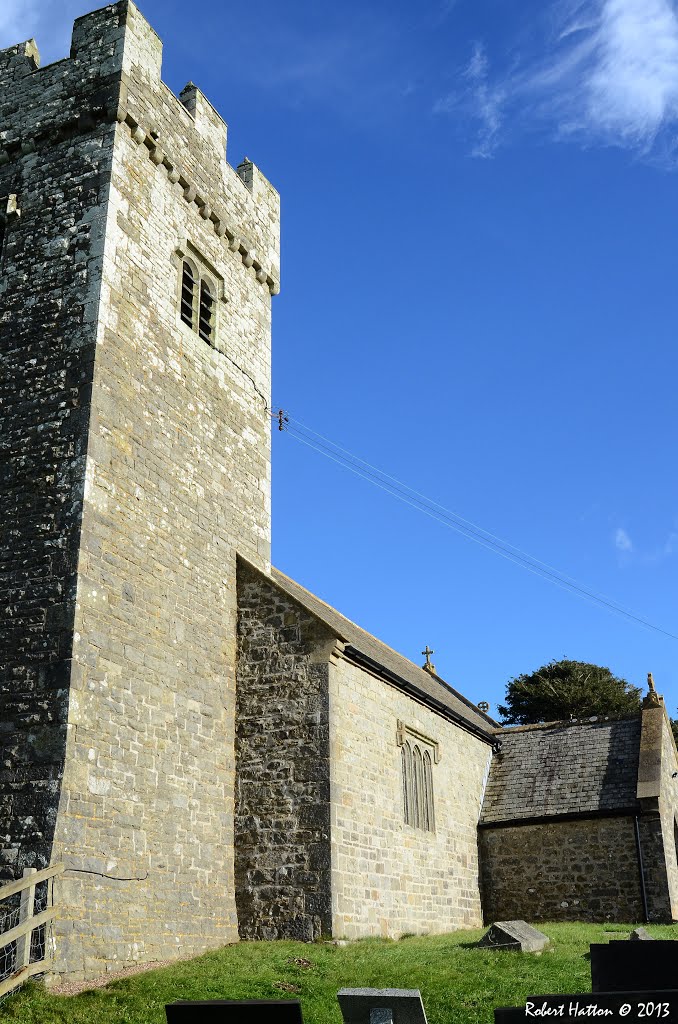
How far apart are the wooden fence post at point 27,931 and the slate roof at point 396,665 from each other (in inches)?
257

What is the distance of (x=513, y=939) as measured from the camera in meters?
13.5

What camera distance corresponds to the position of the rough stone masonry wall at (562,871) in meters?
20.9

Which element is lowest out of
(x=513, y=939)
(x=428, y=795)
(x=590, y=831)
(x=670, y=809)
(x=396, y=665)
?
(x=513, y=939)

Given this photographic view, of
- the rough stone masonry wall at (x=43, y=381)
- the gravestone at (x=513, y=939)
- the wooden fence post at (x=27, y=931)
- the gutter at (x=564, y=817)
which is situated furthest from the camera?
the gutter at (x=564, y=817)

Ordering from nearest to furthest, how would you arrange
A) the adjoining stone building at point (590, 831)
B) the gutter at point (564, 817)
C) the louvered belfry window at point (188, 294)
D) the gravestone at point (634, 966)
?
the gravestone at point (634, 966), the louvered belfry window at point (188, 294), the adjoining stone building at point (590, 831), the gutter at point (564, 817)

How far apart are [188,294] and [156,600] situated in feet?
20.7

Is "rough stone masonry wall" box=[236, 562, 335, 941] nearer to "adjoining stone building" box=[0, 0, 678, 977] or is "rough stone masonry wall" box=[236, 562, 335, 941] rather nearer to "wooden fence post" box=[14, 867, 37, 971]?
"adjoining stone building" box=[0, 0, 678, 977]

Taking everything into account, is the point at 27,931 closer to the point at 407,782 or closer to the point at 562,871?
the point at 407,782

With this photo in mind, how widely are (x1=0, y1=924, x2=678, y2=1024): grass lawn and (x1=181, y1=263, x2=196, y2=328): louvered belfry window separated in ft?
35.5

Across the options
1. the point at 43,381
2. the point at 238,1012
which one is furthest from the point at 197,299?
the point at 238,1012

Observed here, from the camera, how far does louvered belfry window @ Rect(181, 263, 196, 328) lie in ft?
57.1

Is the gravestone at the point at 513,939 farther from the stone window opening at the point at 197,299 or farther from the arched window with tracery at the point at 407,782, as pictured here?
the stone window opening at the point at 197,299

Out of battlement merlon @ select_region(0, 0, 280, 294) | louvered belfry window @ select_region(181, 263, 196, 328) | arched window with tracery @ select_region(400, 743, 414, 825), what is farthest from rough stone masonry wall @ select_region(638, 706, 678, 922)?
battlement merlon @ select_region(0, 0, 280, 294)

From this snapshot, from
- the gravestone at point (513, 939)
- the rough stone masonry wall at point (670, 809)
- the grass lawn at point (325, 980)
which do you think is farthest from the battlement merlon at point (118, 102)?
the rough stone masonry wall at point (670, 809)
